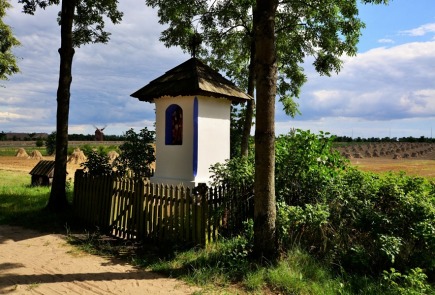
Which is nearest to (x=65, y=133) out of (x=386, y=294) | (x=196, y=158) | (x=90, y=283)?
(x=196, y=158)

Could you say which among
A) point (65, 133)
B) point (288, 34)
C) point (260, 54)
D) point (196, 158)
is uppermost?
point (288, 34)

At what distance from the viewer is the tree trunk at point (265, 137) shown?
20.3ft

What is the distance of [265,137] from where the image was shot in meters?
6.20

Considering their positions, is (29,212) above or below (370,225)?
below

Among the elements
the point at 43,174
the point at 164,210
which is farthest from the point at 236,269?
the point at 43,174

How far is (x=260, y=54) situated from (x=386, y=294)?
14.5ft

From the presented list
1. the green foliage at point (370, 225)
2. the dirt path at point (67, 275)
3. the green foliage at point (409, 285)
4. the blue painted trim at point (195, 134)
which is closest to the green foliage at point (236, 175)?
the green foliage at point (370, 225)

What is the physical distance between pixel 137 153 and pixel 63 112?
2.97 m

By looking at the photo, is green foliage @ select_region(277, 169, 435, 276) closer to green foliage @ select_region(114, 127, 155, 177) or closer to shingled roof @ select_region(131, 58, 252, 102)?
shingled roof @ select_region(131, 58, 252, 102)

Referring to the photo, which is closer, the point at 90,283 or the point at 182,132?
the point at 90,283

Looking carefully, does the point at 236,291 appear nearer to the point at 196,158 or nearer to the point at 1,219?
the point at 196,158

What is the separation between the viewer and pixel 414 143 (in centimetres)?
8038

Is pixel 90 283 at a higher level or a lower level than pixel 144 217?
lower

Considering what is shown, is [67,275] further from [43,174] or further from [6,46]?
[6,46]
